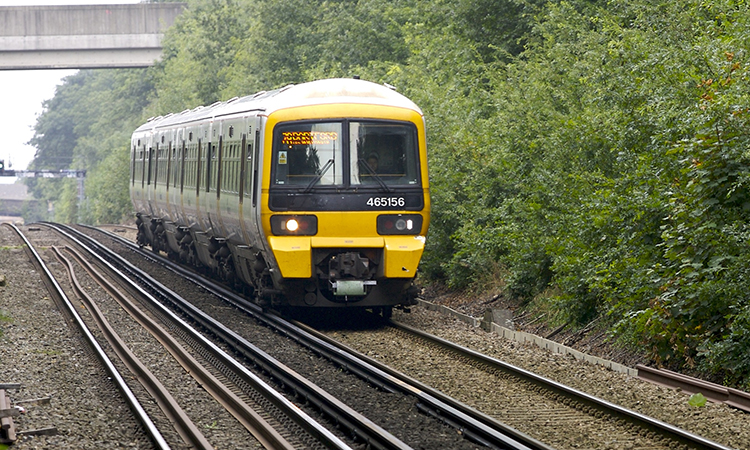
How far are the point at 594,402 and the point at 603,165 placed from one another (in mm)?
5991

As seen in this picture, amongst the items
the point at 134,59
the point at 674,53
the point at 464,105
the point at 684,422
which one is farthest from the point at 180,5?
the point at 684,422

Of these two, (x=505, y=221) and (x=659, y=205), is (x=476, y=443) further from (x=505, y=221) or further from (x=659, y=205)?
(x=505, y=221)

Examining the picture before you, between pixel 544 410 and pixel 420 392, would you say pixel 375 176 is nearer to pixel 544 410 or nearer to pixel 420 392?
pixel 420 392

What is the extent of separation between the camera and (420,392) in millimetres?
9344

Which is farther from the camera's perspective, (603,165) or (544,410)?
(603,165)

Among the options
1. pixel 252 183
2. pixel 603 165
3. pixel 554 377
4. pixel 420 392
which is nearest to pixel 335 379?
pixel 420 392

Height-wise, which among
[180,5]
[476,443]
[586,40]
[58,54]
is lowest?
[476,443]

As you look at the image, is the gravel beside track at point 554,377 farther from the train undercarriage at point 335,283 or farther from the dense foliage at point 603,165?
the dense foliage at point 603,165

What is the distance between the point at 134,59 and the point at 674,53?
43096 millimetres

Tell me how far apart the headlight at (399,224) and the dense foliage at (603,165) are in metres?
1.83

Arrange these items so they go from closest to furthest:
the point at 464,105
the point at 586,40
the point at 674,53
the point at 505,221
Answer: the point at 674,53 → the point at 505,221 → the point at 586,40 → the point at 464,105

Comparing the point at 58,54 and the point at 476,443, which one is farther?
the point at 58,54

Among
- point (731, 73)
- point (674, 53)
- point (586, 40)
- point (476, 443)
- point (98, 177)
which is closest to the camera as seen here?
point (476, 443)

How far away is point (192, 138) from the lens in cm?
1988
